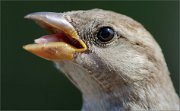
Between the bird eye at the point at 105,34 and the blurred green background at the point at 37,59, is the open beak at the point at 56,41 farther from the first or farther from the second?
the blurred green background at the point at 37,59

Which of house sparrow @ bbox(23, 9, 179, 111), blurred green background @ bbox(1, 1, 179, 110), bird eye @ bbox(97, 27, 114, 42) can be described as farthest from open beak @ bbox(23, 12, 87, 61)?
blurred green background @ bbox(1, 1, 179, 110)

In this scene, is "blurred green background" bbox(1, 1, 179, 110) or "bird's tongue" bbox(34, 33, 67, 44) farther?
"blurred green background" bbox(1, 1, 179, 110)

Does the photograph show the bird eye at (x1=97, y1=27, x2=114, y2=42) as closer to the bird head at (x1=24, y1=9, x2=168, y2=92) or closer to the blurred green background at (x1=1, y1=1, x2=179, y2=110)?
the bird head at (x1=24, y1=9, x2=168, y2=92)

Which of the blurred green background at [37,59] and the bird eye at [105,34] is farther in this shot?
the blurred green background at [37,59]

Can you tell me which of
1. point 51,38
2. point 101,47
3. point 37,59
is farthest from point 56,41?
point 37,59

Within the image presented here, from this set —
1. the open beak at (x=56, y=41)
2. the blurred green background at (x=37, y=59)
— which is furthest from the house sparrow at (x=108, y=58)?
the blurred green background at (x=37, y=59)

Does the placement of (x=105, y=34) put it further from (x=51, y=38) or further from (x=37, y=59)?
(x=37, y=59)
